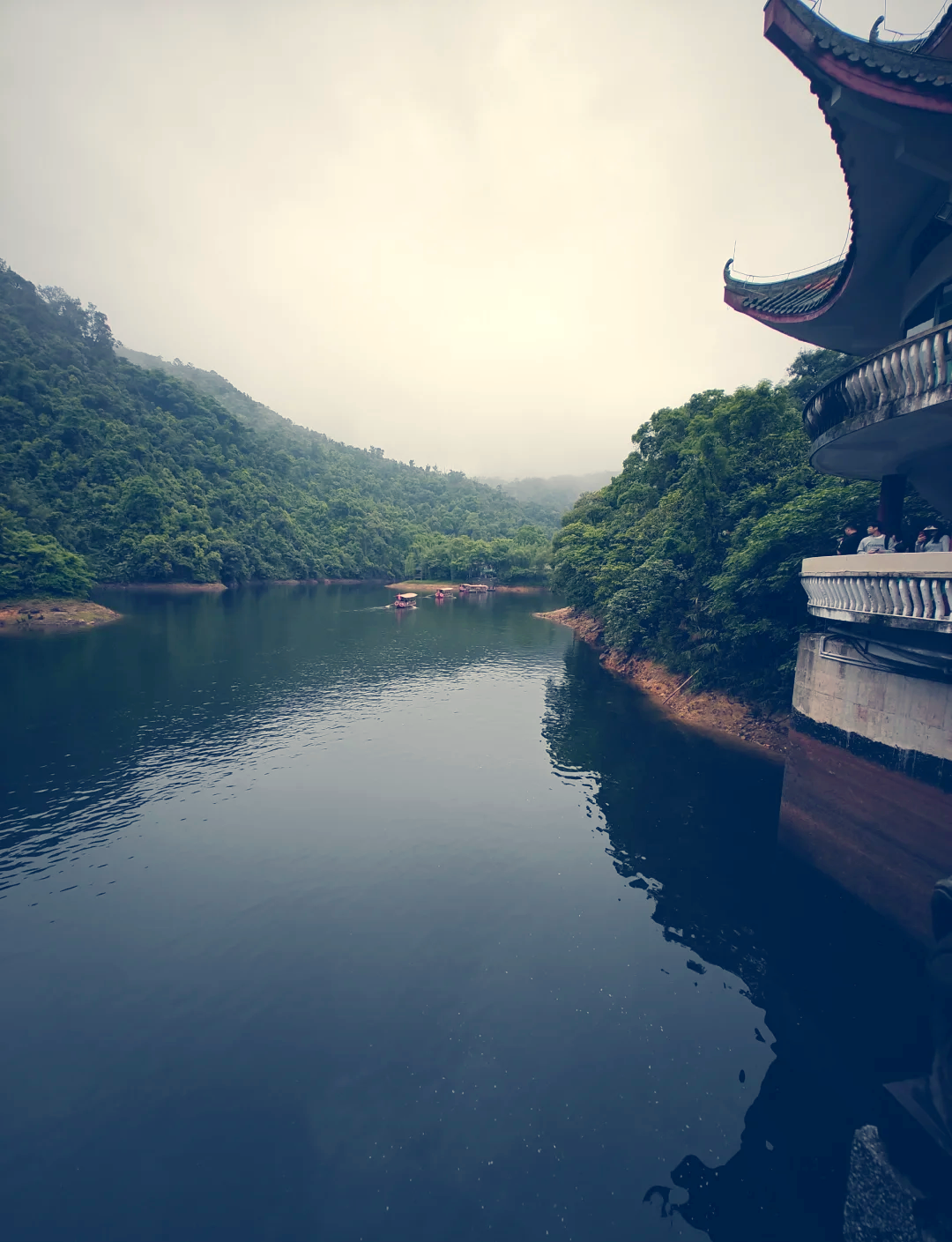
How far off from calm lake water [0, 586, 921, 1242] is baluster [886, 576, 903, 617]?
951cm

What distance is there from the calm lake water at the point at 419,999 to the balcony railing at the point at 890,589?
30.9 ft

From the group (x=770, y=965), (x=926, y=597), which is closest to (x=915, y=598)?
(x=926, y=597)

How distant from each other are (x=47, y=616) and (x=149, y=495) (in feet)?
143

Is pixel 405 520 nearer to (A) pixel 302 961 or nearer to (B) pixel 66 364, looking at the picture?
(B) pixel 66 364

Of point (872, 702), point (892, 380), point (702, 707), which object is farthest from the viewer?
point (702, 707)

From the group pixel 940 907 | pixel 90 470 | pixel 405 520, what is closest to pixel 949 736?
pixel 940 907

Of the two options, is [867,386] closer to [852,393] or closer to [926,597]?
[852,393]

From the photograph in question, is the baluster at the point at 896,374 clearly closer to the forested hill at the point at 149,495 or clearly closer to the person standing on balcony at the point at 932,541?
the person standing on balcony at the point at 932,541

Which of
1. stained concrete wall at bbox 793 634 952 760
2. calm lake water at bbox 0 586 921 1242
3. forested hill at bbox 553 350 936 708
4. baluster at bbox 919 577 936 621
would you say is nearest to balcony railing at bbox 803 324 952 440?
baluster at bbox 919 577 936 621

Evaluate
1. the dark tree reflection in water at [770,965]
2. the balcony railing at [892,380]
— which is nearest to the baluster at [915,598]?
the balcony railing at [892,380]

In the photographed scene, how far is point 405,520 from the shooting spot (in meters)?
180

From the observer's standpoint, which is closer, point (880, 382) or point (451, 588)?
point (880, 382)

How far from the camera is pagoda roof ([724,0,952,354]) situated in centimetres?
1218

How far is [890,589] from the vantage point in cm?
1306
